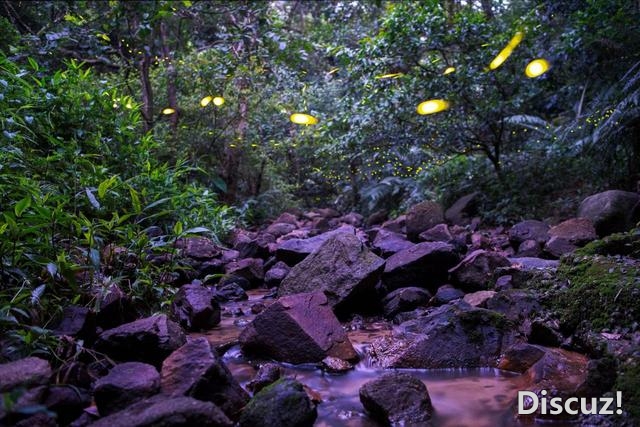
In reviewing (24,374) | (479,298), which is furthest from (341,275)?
(24,374)

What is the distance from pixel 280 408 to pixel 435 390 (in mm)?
959

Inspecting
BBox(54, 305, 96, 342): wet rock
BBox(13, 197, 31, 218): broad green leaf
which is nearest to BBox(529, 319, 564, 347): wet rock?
BBox(54, 305, 96, 342): wet rock

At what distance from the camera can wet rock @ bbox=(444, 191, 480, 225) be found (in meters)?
8.17

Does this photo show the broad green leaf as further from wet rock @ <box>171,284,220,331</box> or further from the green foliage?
wet rock @ <box>171,284,220,331</box>

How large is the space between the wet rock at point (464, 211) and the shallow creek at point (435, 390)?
212 inches

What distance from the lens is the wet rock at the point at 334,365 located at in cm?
277

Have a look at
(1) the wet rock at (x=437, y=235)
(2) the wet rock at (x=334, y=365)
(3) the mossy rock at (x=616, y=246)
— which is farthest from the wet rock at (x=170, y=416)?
(1) the wet rock at (x=437, y=235)

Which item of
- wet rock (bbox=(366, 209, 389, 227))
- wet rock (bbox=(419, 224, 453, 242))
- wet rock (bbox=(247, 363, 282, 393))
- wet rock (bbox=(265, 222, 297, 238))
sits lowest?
wet rock (bbox=(247, 363, 282, 393))

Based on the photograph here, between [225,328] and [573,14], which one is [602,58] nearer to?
[573,14]

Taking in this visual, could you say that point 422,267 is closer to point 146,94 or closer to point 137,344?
point 137,344

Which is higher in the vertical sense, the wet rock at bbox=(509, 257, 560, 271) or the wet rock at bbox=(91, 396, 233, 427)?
the wet rock at bbox=(509, 257, 560, 271)

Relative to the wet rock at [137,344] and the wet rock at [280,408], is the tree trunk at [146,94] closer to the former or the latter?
the wet rock at [137,344]

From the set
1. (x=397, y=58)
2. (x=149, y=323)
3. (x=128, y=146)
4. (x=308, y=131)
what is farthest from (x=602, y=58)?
(x=149, y=323)

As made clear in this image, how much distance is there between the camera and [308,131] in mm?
10539
